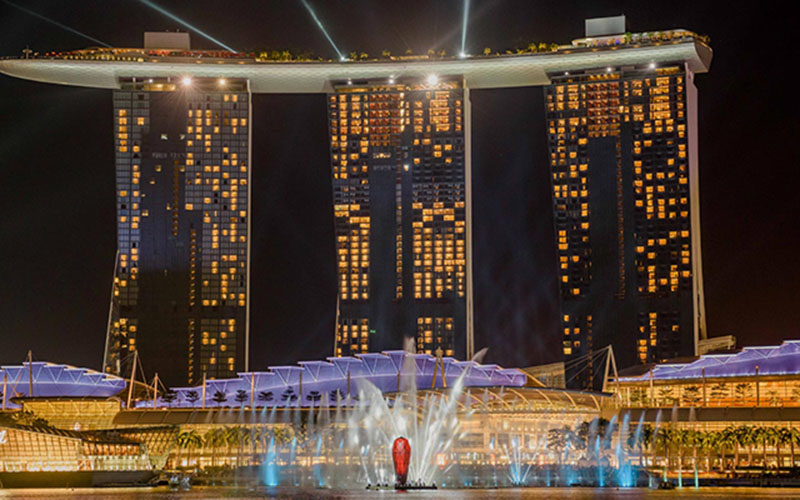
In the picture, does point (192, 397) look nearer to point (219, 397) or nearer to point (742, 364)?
point (219, 397)

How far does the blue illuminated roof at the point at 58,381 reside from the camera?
19112cm

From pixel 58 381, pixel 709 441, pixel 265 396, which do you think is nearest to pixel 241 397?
pixel 265 396

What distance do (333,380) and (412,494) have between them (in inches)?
2682

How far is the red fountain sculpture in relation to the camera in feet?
384

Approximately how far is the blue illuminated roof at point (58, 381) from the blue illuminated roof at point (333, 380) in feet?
24.5

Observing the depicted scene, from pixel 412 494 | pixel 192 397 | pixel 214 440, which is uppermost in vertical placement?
pixel 192 397

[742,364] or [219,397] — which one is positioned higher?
[742,364]

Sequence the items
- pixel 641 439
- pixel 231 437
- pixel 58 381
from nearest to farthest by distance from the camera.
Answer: pixel 231 437 → pixel 641 439 → pixel 58 381

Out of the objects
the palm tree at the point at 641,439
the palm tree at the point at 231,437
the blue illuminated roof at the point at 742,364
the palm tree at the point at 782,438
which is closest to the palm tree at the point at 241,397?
the palm tree at the point at 231,437

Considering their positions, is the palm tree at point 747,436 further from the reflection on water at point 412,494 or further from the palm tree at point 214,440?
the palm tree at point 214,440

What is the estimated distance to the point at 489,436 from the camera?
550 feet

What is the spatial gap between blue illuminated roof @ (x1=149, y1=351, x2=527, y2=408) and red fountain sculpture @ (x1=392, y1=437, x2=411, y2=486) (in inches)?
2516

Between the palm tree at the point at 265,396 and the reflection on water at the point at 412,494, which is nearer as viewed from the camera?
the reflection on water at the point at 412,494

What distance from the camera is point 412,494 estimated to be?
12344 cm
